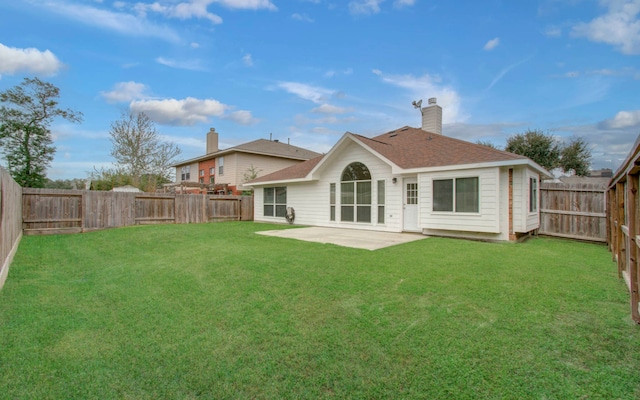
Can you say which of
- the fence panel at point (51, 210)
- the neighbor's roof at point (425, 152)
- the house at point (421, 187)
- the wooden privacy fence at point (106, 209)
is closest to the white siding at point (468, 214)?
the house at point (421, 187)

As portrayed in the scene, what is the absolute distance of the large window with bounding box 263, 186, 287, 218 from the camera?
1591cm

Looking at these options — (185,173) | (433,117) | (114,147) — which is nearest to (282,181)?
(433,117)

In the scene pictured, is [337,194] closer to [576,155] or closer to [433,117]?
[433,117]

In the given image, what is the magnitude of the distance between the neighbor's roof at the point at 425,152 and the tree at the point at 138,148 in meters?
15.8

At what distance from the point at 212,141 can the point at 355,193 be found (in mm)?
17821

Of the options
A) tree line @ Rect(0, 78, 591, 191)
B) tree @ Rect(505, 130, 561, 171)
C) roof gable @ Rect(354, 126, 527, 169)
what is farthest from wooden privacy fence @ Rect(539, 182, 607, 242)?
tree line @ Rect(0, 78, 591, 191)

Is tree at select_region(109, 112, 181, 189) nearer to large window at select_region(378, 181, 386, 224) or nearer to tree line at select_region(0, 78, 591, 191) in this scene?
tree line at select_region(0, 78, 591, 191)

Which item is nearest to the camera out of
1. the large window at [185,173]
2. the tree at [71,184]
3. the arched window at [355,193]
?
the arched window at [355,193]

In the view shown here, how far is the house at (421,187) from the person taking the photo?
8.99 m

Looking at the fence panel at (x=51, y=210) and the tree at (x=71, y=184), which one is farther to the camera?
the tree at (x=71, y=184)

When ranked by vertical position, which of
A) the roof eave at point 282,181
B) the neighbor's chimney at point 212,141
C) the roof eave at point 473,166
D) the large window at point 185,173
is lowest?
the roof eave at point 282,181

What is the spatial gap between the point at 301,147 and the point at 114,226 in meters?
19.4

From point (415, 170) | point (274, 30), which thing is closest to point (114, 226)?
point (274, 30)

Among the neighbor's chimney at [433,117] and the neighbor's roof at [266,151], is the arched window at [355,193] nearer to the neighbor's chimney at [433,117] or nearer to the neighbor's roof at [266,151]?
the neighbor's chimney at [433,117]
